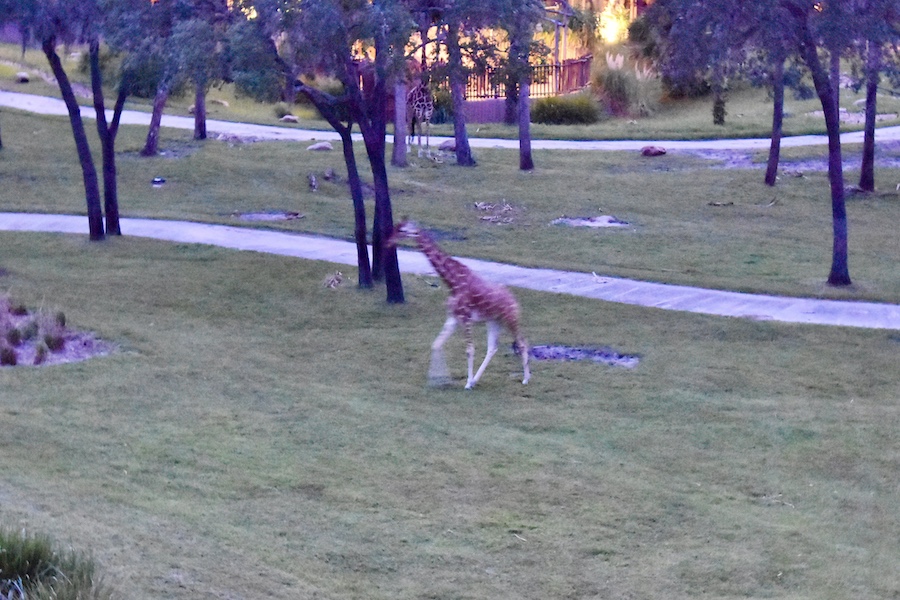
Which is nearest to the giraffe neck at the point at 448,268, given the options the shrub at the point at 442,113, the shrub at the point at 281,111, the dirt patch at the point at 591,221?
the dirt patch at the point at 591,221

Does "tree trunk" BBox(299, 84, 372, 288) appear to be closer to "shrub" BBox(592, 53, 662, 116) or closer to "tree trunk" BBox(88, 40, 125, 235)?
"tree trunk" BBox(88, 40, 125, 235)

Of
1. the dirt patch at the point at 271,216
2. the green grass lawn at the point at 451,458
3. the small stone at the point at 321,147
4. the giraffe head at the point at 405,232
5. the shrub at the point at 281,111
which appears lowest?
the green grass lawn at the point at 451,458

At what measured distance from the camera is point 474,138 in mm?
35812

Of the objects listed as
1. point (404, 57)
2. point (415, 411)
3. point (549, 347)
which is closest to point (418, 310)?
point (549, 347)

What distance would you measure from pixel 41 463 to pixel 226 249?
10498mm

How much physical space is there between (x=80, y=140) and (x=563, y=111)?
85.5 ft

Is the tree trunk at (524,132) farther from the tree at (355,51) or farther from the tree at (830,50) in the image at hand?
the tree at (355,51)

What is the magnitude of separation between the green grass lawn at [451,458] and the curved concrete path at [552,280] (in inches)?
33.7

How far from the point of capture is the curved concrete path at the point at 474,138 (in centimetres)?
3358

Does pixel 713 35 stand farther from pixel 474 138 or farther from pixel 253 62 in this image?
pixel 474 138

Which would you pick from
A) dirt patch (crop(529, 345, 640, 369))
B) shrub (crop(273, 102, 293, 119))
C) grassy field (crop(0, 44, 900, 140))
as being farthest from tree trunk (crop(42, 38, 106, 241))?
shrub (crop(273, 102, 293, 119))

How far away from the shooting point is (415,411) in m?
10.7

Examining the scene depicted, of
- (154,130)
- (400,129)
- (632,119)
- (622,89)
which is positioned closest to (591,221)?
(400,129)

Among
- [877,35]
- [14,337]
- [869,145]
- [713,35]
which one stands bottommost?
[14,337]
